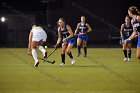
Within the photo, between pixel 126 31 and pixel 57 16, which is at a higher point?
pixel 57 16

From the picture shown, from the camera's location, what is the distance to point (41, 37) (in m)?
18.4

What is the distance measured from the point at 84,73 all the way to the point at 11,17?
22200 millimetres

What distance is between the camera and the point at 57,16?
3725 centimetres

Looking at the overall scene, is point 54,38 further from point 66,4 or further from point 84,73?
point 84,73

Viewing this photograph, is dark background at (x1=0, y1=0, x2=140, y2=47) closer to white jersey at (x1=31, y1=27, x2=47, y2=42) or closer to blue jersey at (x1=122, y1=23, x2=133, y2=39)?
blue jersey at (x1=122, y1=23, x2=133, y2=39)

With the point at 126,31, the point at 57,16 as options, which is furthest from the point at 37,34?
the point at 57,16

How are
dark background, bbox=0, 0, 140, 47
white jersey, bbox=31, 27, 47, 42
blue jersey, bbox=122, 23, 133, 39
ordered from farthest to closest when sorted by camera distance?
dark background, bbox=0, 0, 140, 47 < blue jersey, bbox=122, 23, 133, 39 < white jersey, bbox=31, 27, 47, 42

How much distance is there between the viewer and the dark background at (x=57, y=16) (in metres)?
36.1

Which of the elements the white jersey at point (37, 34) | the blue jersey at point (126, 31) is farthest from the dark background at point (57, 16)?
the white jersey at point (37, 34)

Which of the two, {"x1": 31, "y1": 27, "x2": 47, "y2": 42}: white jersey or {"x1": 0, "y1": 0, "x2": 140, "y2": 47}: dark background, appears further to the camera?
{"x1": 0, "y1": 0, "x2": 140, "y2": 47}: dark background

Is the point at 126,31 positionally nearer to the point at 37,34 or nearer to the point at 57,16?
the point at 37,34

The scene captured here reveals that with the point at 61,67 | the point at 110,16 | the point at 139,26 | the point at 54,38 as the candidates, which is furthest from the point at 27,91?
the point at 110,16

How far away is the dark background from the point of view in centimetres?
3612

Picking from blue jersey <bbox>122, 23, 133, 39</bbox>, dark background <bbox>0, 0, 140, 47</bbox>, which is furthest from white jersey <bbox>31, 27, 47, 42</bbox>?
dark background <bbox>0, 0, 140, 47</bbox>
